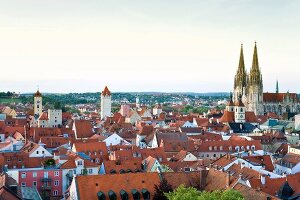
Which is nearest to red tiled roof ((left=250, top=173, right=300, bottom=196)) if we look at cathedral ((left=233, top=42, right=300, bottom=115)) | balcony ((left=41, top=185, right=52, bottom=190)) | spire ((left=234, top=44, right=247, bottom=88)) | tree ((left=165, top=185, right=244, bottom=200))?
tree ((left=165, top=185, right=244, bottom=200))

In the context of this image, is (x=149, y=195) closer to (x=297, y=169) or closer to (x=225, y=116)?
(x=297, y=169)

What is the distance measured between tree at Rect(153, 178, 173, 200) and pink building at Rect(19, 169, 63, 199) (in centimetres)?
2156

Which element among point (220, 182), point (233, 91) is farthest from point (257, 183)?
point (233, 91)

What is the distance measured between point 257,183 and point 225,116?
313 feet

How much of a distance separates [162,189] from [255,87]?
458 feet

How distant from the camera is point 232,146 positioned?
299 ft

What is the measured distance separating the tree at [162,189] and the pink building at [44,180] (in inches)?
849

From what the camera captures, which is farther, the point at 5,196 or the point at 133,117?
the point at 133,117

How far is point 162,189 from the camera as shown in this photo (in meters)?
45.8

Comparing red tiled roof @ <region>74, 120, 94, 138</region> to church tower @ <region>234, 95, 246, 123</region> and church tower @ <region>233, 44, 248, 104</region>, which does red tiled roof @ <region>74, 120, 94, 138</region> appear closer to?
church tower @ <region>234, 95, 246, 123</region>

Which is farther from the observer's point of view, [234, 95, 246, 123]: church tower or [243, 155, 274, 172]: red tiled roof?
[234, 95, 246, 123]: church tower

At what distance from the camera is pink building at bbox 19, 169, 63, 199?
62.9 meters

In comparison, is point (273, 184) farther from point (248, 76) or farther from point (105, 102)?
point (248, 76)

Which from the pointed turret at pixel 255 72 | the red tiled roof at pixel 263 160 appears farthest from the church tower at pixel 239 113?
the red tiled roof at pixel 263 160
